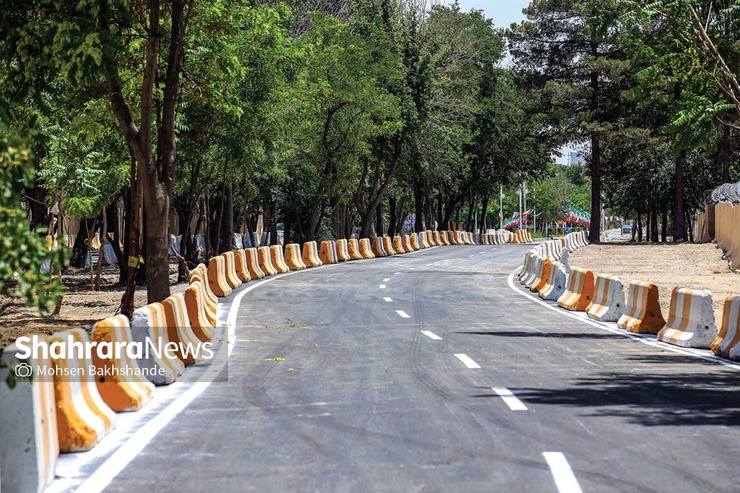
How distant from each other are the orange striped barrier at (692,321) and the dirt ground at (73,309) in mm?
9094

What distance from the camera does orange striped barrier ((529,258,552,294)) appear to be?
28.5m

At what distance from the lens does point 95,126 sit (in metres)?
21.4

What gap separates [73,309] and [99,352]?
57.4ft

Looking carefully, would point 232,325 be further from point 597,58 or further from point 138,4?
point 597,58

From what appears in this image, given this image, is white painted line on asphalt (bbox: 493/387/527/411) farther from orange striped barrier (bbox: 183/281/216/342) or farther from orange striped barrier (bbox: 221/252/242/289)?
orange striped barrier (bbox: 221/252/242/289)

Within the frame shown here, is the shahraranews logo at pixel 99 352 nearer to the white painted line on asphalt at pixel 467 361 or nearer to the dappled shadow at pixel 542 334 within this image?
the white painted line on asphalt at pixel 467 361

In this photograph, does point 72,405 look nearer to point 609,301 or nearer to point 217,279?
point 609,301

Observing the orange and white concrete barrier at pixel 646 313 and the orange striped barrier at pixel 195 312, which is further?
the orange and white concrete barrier at pixel 646 313

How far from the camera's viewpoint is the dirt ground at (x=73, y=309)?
19844 millimetres

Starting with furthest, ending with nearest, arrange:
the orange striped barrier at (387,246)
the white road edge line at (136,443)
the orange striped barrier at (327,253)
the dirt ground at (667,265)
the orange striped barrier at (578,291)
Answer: the orange striped barrier at (387,246) < the orange striped barrier at (327,253) < the dirt ground at (667,265) < the orange striped barrier at (578,291) < the white road edge line at (136,443)

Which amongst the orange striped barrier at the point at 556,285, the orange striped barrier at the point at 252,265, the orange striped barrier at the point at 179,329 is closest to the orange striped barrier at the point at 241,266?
the orange striped barrier at the point at 252,265

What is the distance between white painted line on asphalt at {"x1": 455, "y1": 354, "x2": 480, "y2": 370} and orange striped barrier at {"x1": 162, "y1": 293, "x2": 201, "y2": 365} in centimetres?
337

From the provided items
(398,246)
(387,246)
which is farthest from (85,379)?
(398,246)

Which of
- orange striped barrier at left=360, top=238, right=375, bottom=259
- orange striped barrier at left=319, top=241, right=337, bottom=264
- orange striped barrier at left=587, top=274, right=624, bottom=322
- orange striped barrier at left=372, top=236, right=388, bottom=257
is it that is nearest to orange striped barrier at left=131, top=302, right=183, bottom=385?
orange striped barrier at left=587, top=274, right=624, bottom=322
